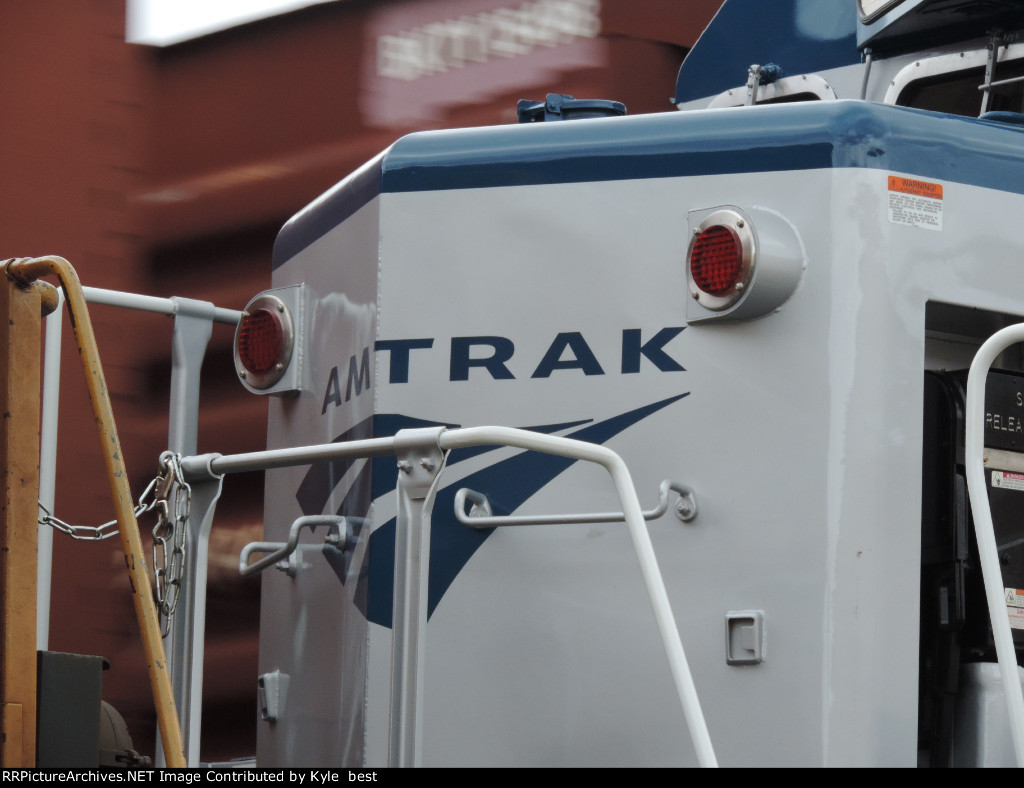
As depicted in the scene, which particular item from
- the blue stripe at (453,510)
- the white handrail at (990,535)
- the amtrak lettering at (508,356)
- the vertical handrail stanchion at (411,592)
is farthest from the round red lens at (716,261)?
the vertical handrail stanchion at (411,592)

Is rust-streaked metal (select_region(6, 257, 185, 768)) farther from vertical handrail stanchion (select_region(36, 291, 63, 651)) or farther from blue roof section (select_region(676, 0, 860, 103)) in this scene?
blue roof section (select_region(676, 0, 860, 103))

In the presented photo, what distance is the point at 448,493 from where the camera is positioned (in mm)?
2805

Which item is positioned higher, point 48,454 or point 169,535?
point 48,454

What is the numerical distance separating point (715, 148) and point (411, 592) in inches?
39.6

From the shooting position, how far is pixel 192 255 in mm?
4332

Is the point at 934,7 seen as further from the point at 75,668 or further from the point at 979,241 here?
the point at 75,668

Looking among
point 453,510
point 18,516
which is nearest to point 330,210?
point 453,510

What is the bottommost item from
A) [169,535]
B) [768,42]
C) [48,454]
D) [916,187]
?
[169,535]

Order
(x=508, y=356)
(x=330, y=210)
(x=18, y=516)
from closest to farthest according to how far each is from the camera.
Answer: (x=18, y=516) → (x=508, y=356) → (x=330, y=210)

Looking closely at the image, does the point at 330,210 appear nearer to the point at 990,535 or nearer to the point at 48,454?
the point at 48,454

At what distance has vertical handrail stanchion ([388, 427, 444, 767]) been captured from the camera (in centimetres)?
222

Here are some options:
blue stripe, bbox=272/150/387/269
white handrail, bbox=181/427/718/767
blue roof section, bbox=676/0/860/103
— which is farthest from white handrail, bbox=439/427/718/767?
blue roof section, bbox=676/0/860/103

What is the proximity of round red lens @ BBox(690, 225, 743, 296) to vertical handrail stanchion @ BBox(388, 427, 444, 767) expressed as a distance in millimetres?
645

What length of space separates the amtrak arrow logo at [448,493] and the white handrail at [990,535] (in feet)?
1.68
